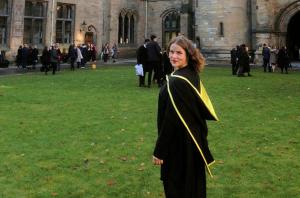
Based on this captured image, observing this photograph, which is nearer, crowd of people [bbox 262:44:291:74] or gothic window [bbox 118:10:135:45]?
crowd of people [bbox 262:44:291:74]

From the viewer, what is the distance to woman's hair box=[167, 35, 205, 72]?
140 inches

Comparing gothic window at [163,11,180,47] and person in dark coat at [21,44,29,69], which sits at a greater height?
gothic window at [163,11,180,47]

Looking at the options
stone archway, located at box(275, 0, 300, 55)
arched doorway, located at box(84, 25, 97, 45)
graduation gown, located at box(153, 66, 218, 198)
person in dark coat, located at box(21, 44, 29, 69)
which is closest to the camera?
graduation gown, located at box(153, 66, 218, 198)

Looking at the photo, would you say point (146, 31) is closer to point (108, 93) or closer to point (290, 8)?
point (290, 8)

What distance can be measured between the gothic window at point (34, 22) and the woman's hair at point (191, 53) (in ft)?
91.1

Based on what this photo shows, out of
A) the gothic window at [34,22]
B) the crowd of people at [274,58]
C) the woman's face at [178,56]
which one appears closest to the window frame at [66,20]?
the gothic window at [34,22]

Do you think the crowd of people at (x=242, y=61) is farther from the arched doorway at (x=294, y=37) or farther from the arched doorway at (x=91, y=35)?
the arched doorway at (x=91, y=35)

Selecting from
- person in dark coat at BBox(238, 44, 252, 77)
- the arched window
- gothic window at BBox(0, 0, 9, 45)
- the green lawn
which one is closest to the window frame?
gothic window at BBox(0, 0, 9, 45)

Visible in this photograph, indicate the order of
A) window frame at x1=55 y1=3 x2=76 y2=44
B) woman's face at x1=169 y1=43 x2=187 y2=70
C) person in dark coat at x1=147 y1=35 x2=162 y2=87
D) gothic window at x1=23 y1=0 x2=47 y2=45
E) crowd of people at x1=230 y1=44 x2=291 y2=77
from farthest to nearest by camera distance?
1. window frame at x1=55 y1=3 x2=76 y2=44
2. gothic window at x1=23 y1=0 x2=47 y2=45
3. crowd of people at x1=230 y1=44 x2=291 y2=77
4. person in dark coat at x1=147 y1=35 x2=162 y2=87
5. woman's face at x1=169 y1=43 x2=187 y2=70

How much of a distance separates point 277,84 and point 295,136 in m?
9.69

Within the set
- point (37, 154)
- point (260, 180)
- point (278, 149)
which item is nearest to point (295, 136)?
point (278, 149)

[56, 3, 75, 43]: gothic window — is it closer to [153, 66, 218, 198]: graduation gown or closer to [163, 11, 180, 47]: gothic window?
[163, 11, 180, 47]: gothic window

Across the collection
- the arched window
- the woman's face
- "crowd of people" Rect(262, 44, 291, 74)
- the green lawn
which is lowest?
the green lawn

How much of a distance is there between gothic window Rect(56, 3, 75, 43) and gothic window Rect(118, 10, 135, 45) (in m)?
6.29
